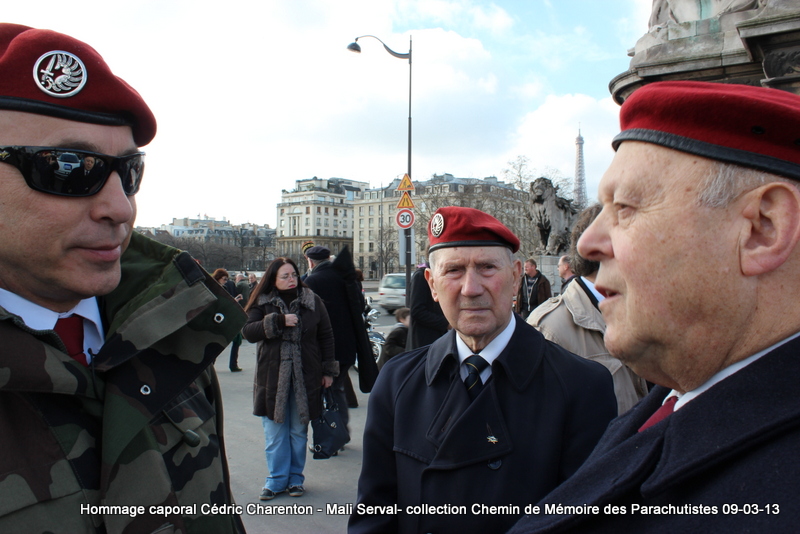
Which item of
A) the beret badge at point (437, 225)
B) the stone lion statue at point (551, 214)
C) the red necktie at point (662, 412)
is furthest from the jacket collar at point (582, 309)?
the stone lion statue at point (551, 214)

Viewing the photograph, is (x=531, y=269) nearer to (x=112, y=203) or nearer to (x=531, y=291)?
(x=531, y=291)

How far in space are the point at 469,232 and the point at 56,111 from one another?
171 centimetres

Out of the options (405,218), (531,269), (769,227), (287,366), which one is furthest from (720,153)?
(405,218)

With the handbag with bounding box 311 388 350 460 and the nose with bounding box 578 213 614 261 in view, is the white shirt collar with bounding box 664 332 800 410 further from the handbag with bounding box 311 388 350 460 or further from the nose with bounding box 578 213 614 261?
the handbag with bounding box 311 388 350 460

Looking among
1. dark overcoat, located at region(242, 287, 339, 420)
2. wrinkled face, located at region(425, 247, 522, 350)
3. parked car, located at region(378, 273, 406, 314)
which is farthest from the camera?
parked car, located at region(378, 273, 406, 314)

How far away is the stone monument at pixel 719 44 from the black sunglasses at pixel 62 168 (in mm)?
8044

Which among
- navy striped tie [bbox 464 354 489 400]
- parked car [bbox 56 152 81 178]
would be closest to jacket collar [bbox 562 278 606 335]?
navy striped tie [bbox 464 354 489 400]

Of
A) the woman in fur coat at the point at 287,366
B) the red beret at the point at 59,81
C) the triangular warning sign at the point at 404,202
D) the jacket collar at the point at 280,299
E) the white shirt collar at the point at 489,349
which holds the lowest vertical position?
the woman in fur coat at the point at 287,366

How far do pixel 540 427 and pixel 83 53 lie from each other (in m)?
1.88

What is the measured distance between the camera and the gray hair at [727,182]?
947 millimetres

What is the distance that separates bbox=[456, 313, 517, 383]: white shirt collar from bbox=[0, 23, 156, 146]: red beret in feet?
4.94

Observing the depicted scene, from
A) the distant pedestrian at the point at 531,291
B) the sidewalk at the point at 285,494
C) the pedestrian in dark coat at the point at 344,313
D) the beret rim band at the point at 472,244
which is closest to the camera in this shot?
the beret rim band at the point at 472,244

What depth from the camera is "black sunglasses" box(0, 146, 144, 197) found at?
132 cm

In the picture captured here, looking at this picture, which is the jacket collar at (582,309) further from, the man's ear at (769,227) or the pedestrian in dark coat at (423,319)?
the pedestrian in dark coat at (423,319)
